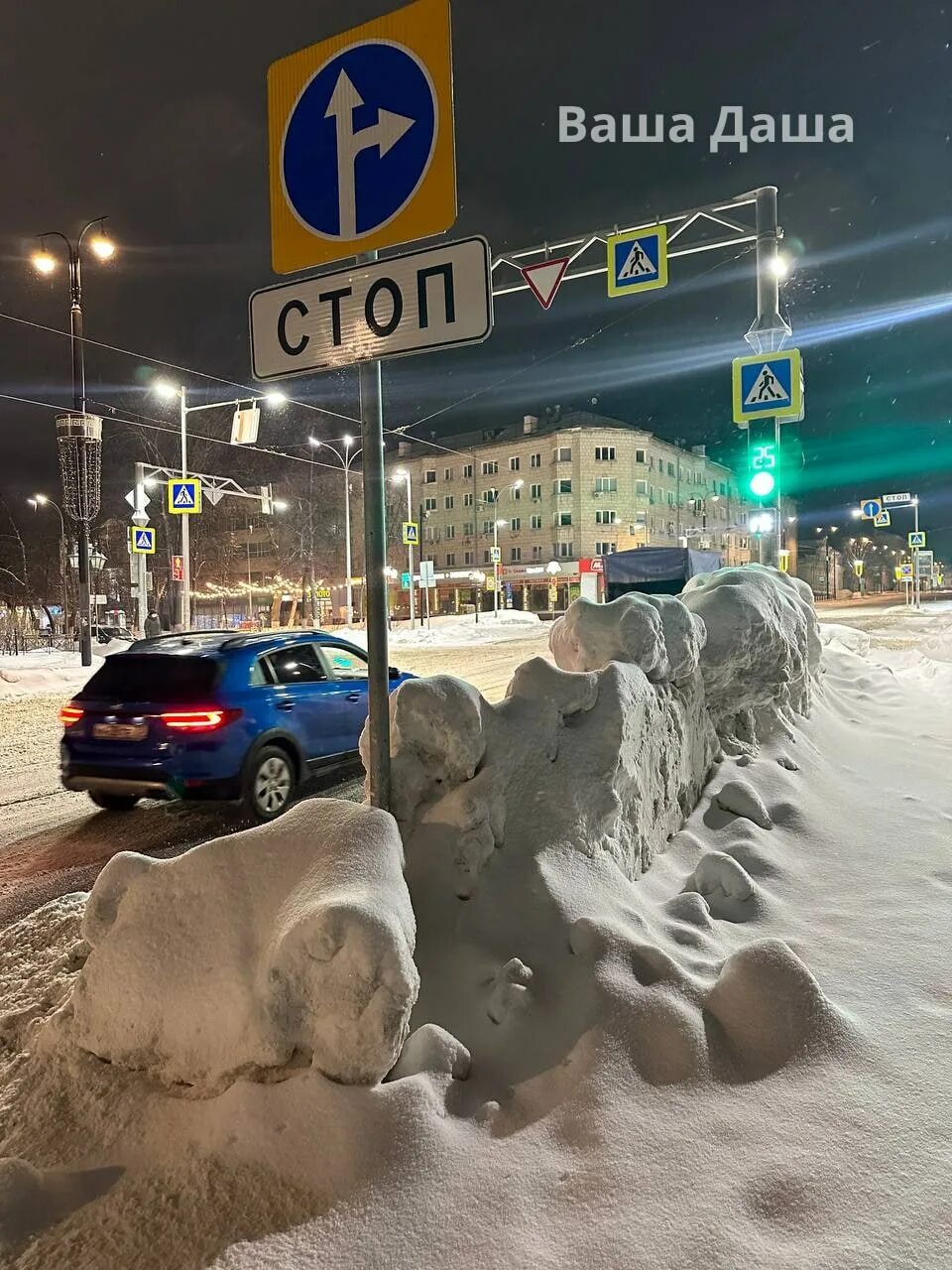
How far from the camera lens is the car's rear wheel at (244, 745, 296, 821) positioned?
6.19 m

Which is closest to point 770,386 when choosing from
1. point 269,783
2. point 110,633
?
point 269,783

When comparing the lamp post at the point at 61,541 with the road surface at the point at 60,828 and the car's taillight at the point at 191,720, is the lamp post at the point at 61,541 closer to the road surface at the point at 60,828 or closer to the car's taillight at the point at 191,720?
the road surface at the point at 60,828

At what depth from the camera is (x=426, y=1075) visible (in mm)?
2170

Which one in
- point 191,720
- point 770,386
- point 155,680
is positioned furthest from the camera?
point 770,386

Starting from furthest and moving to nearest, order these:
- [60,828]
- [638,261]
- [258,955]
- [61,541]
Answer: [61,541], [638,261], [60,828], [258,955]

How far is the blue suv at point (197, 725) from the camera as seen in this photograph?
232 inches

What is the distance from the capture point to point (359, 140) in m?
2.81

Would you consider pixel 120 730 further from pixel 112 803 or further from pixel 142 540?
pixel 142 540

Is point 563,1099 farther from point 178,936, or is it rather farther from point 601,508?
point 601,508

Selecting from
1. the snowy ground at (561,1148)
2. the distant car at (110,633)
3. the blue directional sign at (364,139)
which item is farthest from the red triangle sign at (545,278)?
the distant car at (110,633)

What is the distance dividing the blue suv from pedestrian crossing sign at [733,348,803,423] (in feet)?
26.0

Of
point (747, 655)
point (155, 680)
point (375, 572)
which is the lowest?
point (155, 680)

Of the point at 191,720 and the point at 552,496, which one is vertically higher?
the point at 552,496

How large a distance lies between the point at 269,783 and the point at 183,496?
A: 16286mm
